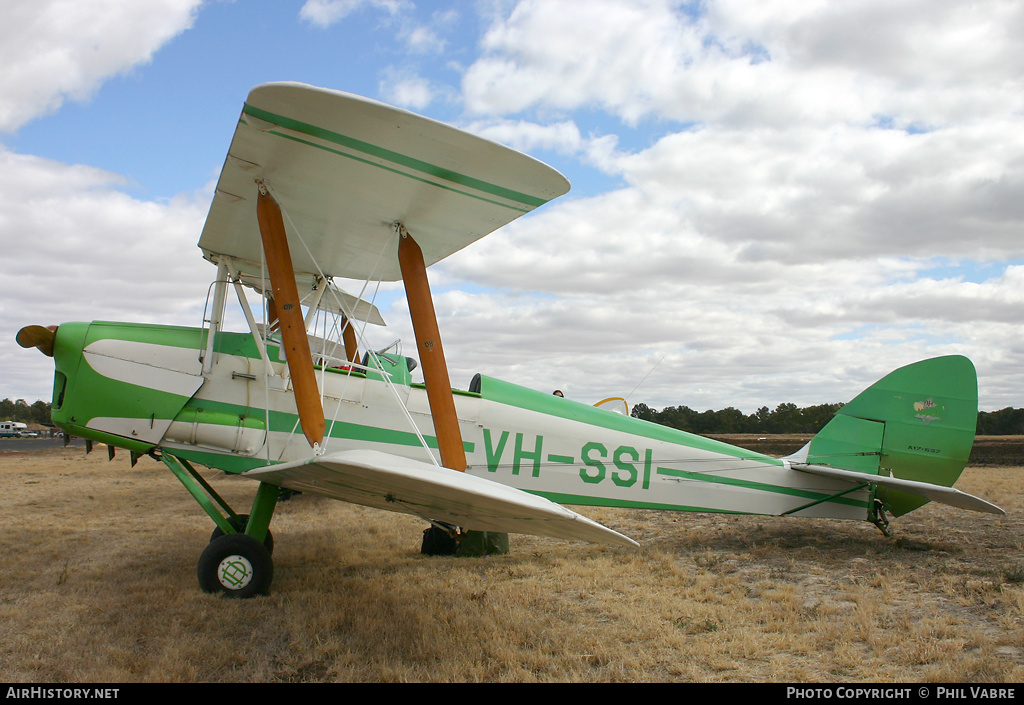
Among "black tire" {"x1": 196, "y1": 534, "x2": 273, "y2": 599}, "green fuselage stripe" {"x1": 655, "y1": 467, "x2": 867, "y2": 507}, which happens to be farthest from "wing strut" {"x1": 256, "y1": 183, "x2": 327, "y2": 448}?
"green fuselage stripe" {"x1": 655, "y1": 467, "x2": 867, "y2": 507}

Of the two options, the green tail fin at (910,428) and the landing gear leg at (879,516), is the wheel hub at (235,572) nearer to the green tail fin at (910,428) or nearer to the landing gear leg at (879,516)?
the green tail fin at (910,428)

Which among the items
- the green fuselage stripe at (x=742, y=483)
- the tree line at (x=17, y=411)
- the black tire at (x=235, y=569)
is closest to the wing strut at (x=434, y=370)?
the black tire at (x=235, y=569)

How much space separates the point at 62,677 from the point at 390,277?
423cm

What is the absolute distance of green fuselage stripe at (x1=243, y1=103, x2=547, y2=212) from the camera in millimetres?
3705

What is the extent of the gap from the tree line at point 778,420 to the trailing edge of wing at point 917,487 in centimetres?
2548

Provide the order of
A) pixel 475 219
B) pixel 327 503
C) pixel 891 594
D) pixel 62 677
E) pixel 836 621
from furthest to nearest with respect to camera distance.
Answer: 1. pixel 327 503
2. pixel 475 219
3. pixel 891 594
4. pixel 836 621
5. pixel 62 677

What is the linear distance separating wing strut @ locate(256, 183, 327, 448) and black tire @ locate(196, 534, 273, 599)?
3.16 ft

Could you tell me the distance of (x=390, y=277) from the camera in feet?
20.9

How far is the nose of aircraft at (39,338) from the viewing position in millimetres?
4621

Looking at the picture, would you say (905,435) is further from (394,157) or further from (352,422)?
(394,157)

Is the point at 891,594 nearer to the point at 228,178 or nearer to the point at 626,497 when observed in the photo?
the point at 626,497

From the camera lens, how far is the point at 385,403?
5039mm

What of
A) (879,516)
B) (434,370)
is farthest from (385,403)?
(879,516)
